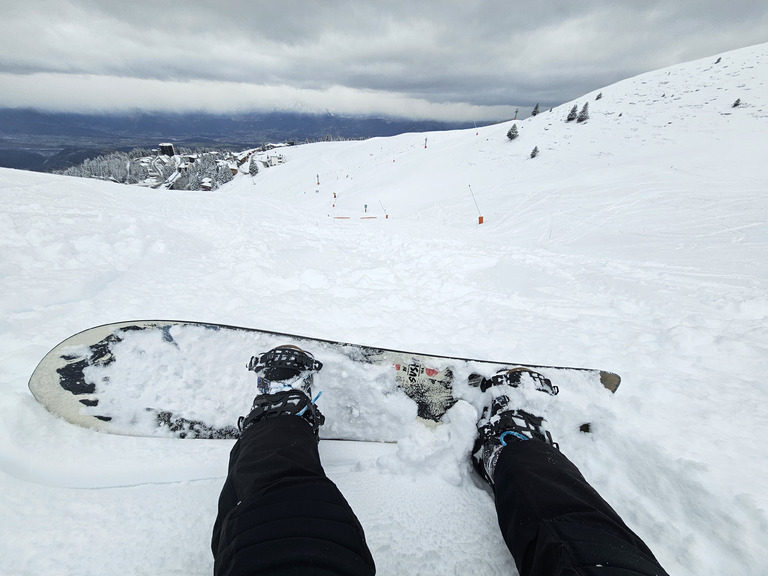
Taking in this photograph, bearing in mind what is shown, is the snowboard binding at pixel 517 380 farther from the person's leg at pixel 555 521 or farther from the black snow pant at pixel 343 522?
the black snow pant at pixel 343 522

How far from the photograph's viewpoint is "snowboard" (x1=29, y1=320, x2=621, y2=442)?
284cm

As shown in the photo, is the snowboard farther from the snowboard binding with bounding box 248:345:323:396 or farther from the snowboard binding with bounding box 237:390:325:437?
the snowboard binding with bounding box 237:390:325:437

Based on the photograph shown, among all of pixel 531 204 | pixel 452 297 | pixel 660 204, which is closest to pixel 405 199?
pixel 531 204

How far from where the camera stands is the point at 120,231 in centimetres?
582

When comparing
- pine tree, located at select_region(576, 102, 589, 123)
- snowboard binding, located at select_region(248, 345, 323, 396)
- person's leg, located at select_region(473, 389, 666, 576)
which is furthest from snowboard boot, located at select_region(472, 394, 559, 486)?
pine tree, located at select_region(576, 102, 589, 123)

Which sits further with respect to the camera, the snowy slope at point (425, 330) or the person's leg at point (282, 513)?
the snowy slope at point (425, 330)

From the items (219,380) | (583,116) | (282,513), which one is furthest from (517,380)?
(583,116)

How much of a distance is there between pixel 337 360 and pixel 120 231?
17.9ft

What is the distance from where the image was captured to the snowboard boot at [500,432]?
91.8 inches

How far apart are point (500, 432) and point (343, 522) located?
55.4 inches

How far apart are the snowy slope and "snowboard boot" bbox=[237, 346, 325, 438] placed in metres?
0.50

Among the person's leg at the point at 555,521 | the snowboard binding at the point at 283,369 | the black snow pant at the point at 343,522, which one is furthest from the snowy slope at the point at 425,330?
the snowboard binding at the point at 283,369

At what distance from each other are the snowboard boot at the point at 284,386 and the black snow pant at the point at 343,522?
1.19 feet

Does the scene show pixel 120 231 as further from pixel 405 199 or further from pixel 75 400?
pixel 405 199
